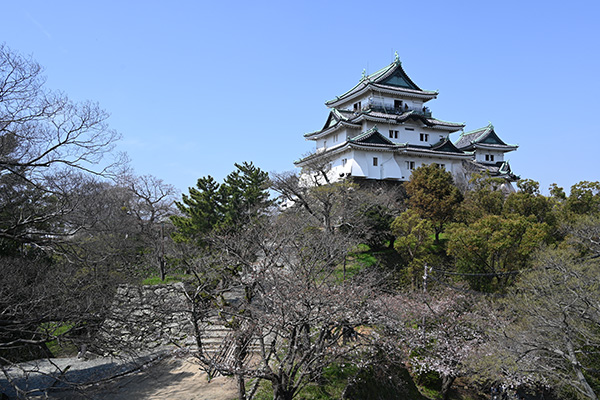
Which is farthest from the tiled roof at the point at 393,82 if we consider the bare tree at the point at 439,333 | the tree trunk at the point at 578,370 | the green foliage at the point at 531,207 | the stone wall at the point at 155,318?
the tree trunk at the point at 578,370

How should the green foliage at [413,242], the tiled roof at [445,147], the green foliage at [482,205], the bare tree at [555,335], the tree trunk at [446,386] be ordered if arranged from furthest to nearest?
the tiled roof at [445,147] < the green foliage at [482,205] < the green foliage at [413,242] < the tree trunk at [446,386] < the bare tree at [555,335]

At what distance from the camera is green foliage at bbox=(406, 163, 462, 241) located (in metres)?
22.5

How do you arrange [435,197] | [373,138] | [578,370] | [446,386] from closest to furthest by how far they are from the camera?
[578,370] < [446,386] < [435,197] < [373,138]

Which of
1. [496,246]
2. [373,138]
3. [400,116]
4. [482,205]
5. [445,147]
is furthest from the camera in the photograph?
[445,147]

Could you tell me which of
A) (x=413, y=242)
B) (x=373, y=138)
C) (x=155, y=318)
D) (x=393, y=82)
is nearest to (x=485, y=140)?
(x=393, y=82)

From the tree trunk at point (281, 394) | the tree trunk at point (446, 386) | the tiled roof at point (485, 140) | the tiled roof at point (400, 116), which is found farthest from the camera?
the tiled roof at point (485, 140)

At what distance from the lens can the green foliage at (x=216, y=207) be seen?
2056 cm

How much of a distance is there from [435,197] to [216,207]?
42.1 feet

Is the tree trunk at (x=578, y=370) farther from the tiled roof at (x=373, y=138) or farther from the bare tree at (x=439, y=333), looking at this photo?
the tiled roof at (x=373, y=138)

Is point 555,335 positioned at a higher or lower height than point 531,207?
lower

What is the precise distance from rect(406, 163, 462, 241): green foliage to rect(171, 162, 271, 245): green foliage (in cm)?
923

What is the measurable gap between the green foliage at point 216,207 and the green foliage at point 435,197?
9229mm

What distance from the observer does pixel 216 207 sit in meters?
21.2

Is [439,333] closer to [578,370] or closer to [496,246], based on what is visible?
[496,246]
